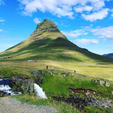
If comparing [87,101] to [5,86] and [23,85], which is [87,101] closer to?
[23,85]

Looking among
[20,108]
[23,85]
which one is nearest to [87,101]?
[23,85]

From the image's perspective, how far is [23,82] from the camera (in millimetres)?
51250

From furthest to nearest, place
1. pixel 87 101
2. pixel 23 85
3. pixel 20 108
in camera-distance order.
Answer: pixel 23 85 < pixel 87 101 < pixel 20 108

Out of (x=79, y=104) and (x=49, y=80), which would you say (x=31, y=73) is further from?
(x=79, y=104)

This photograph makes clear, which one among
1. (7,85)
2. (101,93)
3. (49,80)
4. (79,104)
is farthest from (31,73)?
(101,93)

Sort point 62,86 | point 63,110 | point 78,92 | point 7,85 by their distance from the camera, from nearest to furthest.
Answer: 1. point 63,110
2. point 7,85
3. point 78,92
4. point 62,86

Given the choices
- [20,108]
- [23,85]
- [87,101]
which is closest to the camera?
[20,108]

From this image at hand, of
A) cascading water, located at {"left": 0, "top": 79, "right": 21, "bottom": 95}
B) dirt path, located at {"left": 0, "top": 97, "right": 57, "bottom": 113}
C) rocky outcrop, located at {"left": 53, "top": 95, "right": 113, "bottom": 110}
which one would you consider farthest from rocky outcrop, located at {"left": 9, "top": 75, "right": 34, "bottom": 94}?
dirt path, located at {"left": 0, "top": 97, "right": 57, "bottom": 113}

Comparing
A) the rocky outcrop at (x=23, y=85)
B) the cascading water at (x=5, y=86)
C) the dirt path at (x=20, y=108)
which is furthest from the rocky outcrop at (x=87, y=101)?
the dirt path at (x=20, y=108)

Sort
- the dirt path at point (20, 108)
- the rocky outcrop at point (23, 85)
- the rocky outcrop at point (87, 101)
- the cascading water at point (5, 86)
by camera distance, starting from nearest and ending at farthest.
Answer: the dirt path at point (20, 108), the cascading water at point (5, 86), the rocky outcrop at point (87, 101), the rocky outcrop at point (23, 85)

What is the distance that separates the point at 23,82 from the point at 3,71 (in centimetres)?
1584

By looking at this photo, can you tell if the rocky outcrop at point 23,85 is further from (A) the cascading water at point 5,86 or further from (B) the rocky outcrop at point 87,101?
(B) the rocky outcrop at point 87,101

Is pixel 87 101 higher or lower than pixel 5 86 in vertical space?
lower

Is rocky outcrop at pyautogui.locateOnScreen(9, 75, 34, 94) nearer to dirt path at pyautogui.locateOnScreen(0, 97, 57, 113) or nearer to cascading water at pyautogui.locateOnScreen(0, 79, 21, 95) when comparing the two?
cascading water at pyautogui.locateOnScreen(0, 79, 21, 95)
